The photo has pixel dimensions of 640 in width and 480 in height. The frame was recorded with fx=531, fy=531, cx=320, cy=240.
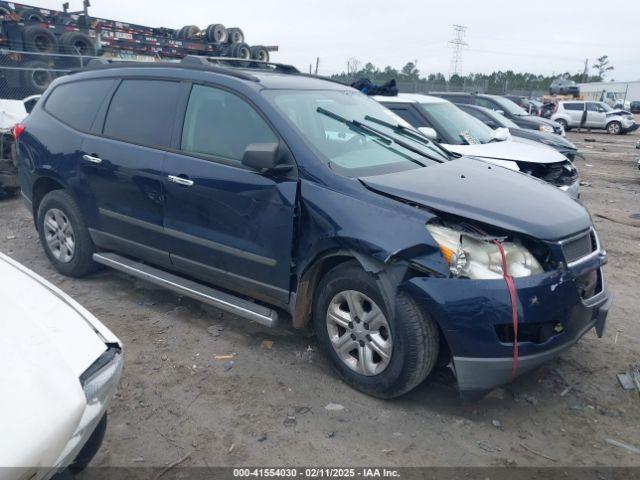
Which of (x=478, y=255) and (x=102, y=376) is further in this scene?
(x=478, y=255)

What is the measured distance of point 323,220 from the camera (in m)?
3.21

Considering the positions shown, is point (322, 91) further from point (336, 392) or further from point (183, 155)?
point (336, 392)

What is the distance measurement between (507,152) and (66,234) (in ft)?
18.2

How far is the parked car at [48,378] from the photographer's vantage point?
5.89 feet

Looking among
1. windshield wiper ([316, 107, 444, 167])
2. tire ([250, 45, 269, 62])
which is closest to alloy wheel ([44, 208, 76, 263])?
windshield wiper ([316, 107, 444, 167])

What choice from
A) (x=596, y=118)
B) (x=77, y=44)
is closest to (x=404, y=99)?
(x=77, y=44)

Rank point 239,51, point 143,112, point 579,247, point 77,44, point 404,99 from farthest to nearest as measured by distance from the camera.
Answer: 1. point 239,51
2. point 77,44
3. point 404,99
4. point 143,112
5. point 579,247

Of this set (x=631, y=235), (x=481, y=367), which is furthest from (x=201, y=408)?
(x=631, y=235)

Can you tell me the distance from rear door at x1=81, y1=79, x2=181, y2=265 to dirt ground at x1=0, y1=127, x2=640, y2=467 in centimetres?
66

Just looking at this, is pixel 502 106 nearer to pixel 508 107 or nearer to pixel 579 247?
pixel 508 107

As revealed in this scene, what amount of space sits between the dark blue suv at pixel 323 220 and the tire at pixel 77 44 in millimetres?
11623

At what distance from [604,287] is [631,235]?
4.29 metres

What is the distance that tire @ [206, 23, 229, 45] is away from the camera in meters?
18.1

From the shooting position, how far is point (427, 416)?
10.2ft
